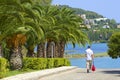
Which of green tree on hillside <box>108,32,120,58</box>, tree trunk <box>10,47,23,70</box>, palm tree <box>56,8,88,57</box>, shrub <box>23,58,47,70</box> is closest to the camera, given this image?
green tree on hillside <box>108,32,120,58</box>

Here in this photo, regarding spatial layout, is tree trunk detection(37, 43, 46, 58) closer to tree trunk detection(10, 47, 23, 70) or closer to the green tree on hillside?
tree trunk detection(10, 47, 23, 70)

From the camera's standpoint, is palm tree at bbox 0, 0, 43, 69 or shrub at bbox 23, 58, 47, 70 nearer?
palm tree at bbox 0, 0, 43, 69

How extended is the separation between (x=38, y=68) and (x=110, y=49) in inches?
268

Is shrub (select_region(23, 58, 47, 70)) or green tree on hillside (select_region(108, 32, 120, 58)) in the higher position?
green tree on hillside (select_region(108, 32, 120, 58))

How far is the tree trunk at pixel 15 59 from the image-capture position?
1282 inches

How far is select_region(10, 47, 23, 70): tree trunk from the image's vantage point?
32.6 metres

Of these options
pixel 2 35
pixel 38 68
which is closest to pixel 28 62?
pixel 38 68

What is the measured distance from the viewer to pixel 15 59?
108ft

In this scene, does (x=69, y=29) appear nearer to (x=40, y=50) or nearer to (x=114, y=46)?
(x=40, y=50)

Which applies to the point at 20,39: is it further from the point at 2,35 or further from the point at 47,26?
the point at 47,26

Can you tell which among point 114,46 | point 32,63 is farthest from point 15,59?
point 114,46

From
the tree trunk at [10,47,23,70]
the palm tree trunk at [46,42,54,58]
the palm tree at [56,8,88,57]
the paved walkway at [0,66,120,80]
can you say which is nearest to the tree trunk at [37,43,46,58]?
the palm tree trunk at [46,42,54,58]

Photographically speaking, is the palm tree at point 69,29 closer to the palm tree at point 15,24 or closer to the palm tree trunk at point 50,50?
the palm tree trunk at point 50,50

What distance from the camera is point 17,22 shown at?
103 ft
